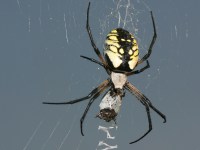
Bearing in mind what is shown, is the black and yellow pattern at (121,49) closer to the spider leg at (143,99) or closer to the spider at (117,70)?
the spider at (117,70)

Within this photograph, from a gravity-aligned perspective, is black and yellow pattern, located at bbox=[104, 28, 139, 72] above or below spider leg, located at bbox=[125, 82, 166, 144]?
above

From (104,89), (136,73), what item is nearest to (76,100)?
(104,89)

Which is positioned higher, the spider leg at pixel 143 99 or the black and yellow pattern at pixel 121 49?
the black and yellow pattern at pixel 121 49

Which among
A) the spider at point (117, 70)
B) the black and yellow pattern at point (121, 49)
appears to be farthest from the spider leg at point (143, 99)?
the black and yellow pattern at point (121, 49)

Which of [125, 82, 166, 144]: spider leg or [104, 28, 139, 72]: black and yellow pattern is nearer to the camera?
[104, 28, 139, 72]: black and yellow pattern

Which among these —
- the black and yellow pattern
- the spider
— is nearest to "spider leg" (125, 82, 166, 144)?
the spider

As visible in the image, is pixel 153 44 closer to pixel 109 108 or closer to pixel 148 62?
pixel 148 62

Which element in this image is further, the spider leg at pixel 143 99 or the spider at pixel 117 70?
the spider leg at pixel 143 99

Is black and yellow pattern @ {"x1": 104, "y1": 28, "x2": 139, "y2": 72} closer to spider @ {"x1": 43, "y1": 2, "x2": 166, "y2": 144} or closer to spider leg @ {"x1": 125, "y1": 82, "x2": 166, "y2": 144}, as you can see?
spider @ {"x1": 43, "y1": 2, "x2": 166, "y2": 144}
